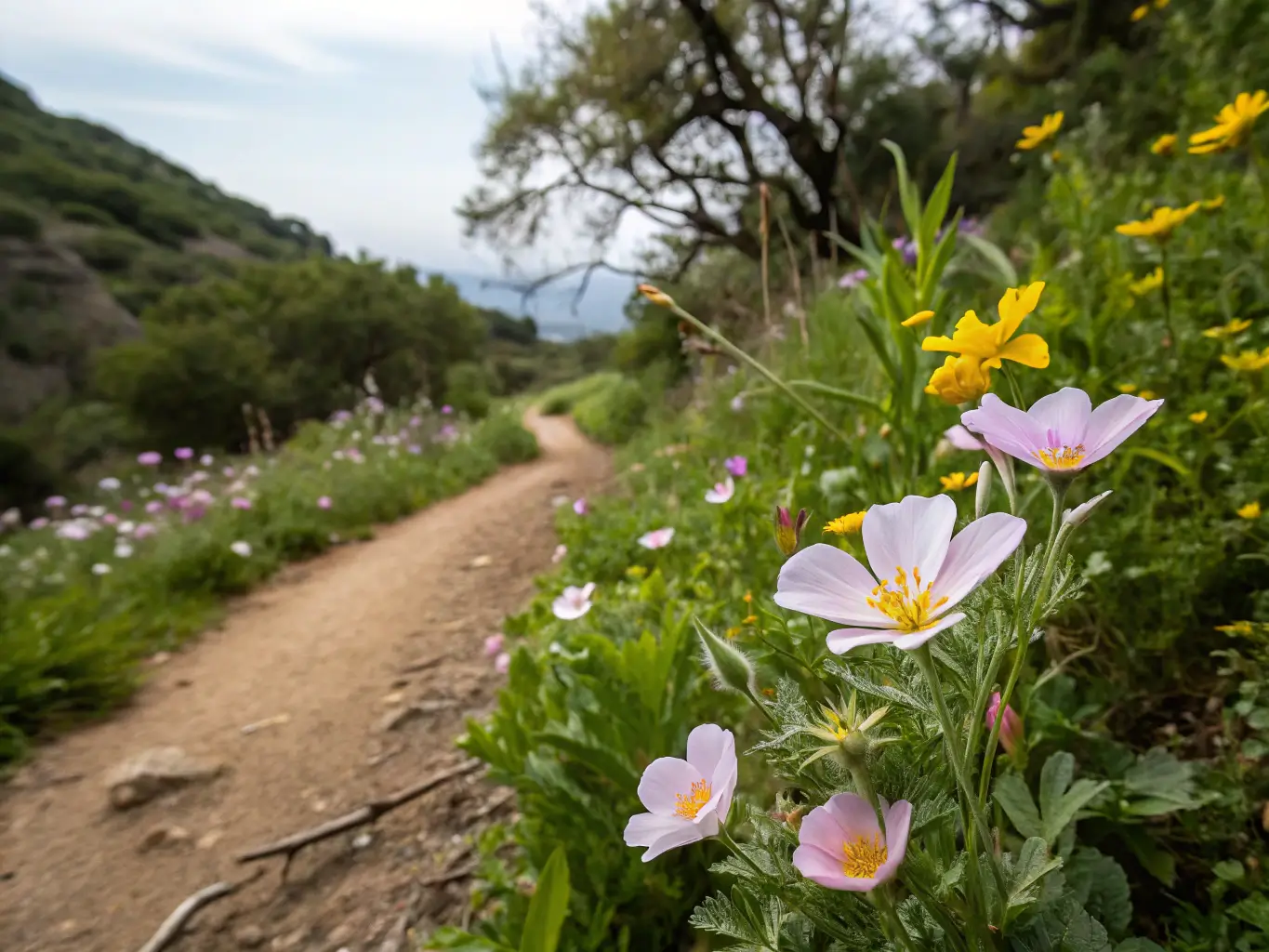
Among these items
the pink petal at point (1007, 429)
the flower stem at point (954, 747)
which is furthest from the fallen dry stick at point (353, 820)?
the pink petal at point (1007, 429)

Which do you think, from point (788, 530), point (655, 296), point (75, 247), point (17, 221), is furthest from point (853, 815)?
point (75, 247)

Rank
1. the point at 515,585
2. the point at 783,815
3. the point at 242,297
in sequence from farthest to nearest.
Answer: the point at 242,297 → the point at 515,585 → the point at 783,815

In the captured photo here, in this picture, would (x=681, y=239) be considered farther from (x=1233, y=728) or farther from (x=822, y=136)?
(x=1233, y=728)

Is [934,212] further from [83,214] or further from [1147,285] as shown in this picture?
[83,214]

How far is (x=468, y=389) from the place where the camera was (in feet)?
43.7

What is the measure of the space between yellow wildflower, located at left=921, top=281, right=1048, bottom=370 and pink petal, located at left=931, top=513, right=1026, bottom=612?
232mm

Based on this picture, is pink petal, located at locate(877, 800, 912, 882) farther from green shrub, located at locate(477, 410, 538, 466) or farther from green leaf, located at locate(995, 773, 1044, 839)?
green shrub, located at locate(477, 410, 538, 466)

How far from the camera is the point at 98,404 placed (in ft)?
44.7

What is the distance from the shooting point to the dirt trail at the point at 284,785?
1.60 metres

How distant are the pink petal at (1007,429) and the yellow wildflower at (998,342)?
0.12 metres

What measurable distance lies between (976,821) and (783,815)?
0.16 metres

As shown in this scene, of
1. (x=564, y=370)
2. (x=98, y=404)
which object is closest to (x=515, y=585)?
(x=98, y=404)

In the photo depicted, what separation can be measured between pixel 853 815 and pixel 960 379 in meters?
0.43

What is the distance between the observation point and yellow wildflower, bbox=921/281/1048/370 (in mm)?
614
